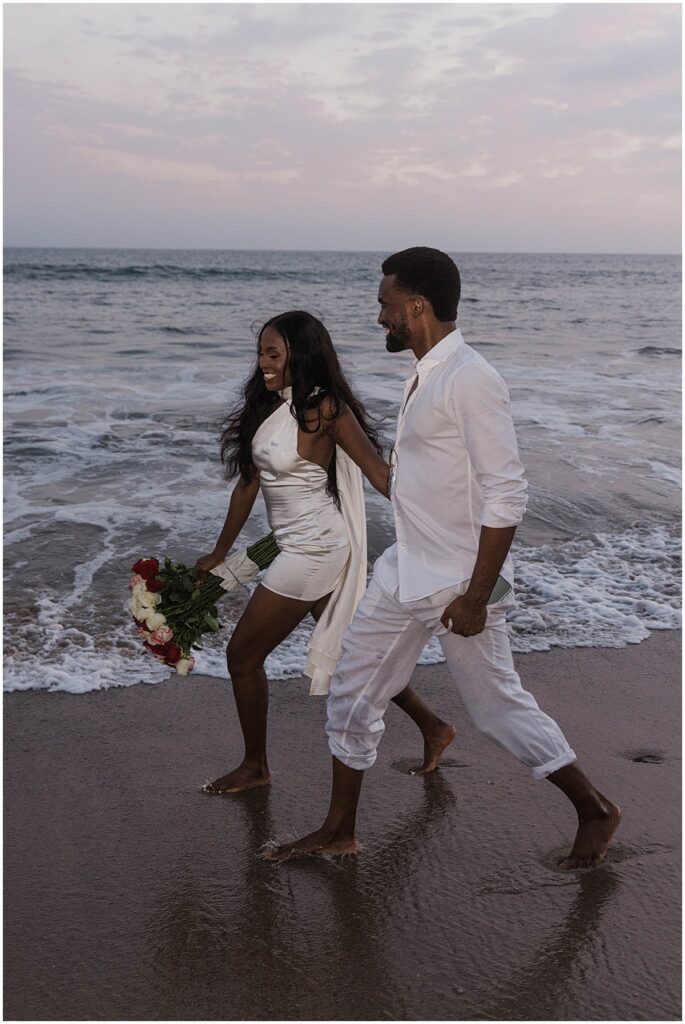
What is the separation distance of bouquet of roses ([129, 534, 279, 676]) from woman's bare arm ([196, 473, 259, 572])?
0.44 feet

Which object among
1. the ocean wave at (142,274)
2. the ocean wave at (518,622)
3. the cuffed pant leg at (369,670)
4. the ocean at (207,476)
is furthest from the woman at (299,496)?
the ocean wave at (142,274)

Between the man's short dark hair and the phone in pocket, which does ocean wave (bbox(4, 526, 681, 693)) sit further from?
the man's short dark hair

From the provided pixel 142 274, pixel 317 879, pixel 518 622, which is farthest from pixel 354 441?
pixel 142 274

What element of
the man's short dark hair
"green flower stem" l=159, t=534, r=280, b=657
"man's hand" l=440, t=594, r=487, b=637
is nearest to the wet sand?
"green flower stem" l=159, t=534, r=280, b=657

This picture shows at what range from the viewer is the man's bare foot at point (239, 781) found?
13.5 ft

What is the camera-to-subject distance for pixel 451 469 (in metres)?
3.22

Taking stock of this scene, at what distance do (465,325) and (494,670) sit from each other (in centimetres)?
2919

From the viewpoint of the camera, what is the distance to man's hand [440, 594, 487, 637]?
3172 millimetres

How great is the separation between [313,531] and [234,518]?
1.53 ft

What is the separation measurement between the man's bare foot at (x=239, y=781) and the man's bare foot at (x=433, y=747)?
0.64m

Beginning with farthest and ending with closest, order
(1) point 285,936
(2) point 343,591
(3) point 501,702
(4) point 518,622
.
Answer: (4) point 518,622 < (2) point 343,591 < (3) point 501,702 < (1) point 285,936

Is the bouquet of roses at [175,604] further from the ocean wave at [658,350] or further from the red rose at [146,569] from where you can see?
the ocean wave at [658,350]

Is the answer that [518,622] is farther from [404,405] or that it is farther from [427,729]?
[404,405]

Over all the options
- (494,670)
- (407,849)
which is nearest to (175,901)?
(407,849)
